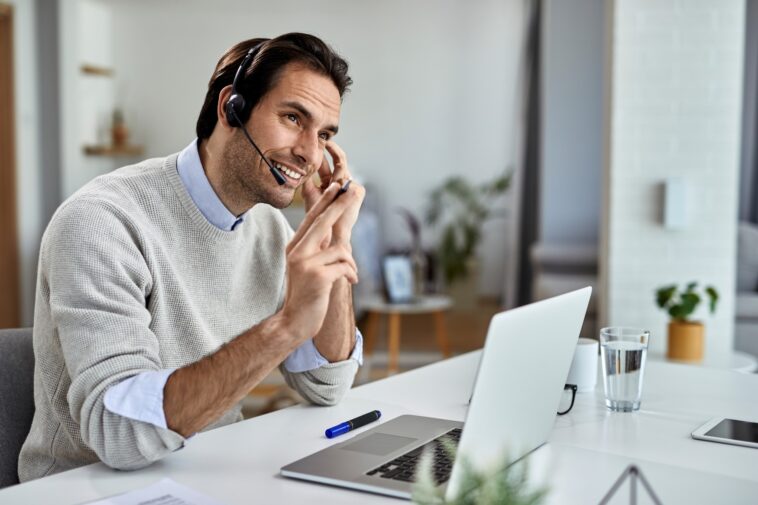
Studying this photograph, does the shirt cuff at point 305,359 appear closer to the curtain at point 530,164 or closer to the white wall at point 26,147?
the curtain at point 530,164

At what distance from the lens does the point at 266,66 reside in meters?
1.44

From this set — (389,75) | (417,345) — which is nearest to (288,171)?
(417,345)

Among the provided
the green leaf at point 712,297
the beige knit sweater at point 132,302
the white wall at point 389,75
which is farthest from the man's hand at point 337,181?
the white wall at point 389,75

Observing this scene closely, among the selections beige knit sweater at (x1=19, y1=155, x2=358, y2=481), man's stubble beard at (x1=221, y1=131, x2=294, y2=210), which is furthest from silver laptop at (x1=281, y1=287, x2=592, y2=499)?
man's stubble beard at (x1=221, y1=131, x2=294, y2=210)

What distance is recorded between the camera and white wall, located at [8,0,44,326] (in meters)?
5.76

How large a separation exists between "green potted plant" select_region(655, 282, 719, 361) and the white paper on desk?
2433 millimetres

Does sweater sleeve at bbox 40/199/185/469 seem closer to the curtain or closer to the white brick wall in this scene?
the white brick wall

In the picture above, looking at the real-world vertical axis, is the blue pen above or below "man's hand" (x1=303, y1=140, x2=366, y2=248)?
below

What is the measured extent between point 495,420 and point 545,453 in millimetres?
229

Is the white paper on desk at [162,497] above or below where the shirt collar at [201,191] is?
below

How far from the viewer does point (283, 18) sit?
7.23 meters

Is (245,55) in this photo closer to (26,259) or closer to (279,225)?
(279,225)

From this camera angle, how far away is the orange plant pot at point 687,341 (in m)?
3.06

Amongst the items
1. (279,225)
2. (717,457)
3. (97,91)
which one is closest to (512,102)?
(97,91)
